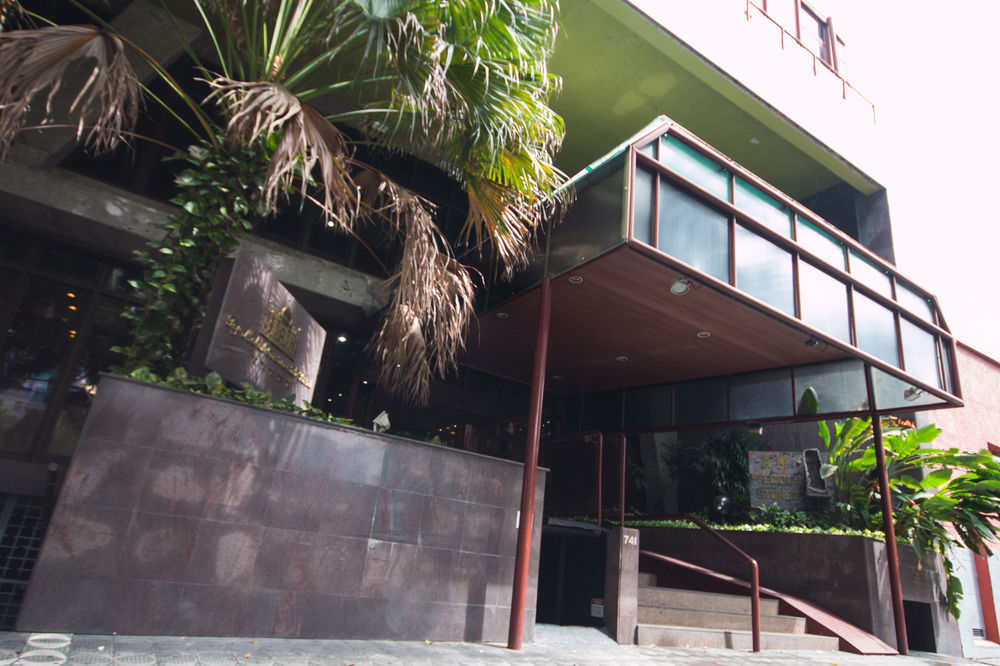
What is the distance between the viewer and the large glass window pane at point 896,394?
940 cm

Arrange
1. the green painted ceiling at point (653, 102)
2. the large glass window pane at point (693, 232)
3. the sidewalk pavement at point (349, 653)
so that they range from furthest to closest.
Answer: the green painted ceiling at point (653, 102) → the large glass window pane at point (693, 232) → the sidewalk pavement at point (349, 653)

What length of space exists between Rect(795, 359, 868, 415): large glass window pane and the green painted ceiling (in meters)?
4.86

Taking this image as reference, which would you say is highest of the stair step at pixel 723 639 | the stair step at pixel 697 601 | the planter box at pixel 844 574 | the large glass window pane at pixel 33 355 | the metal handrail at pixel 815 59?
the metal handrail at pixel 815 59

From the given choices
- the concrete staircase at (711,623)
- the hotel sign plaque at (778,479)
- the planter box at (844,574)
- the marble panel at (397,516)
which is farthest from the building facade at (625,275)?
the hotel sign plaque at (778,479)

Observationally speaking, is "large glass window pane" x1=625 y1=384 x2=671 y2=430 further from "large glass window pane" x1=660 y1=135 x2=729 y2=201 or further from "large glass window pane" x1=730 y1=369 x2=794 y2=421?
"large glass window pane" x1=660 y1=135 x2=729 y2=201

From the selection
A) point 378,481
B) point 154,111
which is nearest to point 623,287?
→ point 378,481

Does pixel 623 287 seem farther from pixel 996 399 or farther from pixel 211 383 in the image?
pixel 996 399

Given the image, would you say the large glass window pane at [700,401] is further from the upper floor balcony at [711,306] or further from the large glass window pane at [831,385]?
the large glass window pane at [831,385]

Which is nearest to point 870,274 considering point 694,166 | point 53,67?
point 694,166

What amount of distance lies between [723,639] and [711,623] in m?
0.35

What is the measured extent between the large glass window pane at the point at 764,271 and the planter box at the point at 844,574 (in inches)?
173

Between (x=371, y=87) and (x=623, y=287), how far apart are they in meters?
5.84

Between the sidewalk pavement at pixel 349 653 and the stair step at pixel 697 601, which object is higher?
the stair step at pixel 697 601

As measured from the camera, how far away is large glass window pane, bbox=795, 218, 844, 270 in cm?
843
